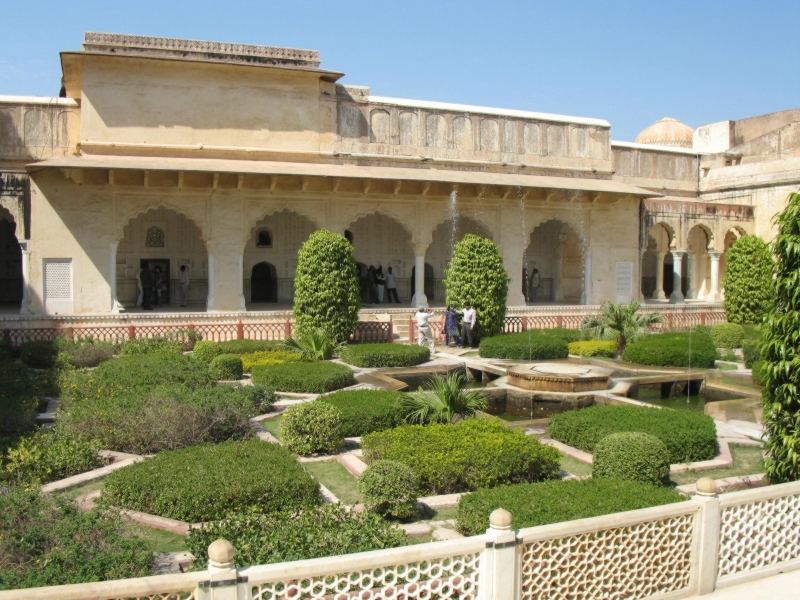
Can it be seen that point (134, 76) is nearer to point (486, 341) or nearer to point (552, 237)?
point (486, 341)

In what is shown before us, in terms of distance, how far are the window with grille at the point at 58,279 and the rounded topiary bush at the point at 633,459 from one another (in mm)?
14159

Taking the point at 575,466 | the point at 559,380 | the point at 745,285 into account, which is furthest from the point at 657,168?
the point at 575,466

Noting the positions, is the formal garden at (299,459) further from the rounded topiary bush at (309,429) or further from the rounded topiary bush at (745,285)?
the rounded topiary bush at (745,285)

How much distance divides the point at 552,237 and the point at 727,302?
6.56 metres

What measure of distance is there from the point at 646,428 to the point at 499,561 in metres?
4.32

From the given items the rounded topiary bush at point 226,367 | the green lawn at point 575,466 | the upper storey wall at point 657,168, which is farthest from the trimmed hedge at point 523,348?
the upper storey wall at point 657,168

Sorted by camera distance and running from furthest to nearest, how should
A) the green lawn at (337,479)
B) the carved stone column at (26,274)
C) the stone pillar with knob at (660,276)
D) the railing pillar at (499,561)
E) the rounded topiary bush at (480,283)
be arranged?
1. the stone pillar with knob at (660,276)
2. the carved stone column at (26,274)
3. the rounded topiary bush at (480,283)
4. the green lawn at (337,479)
5. the railing pillar at (499,561)

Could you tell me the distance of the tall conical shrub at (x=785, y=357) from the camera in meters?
5.91

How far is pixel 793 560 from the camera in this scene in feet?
16.1

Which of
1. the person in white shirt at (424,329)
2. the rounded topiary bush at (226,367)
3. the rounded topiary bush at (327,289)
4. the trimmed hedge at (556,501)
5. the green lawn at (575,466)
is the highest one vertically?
the rounded topiary bush at (327,289)

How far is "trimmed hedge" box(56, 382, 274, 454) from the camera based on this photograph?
747 centimetres

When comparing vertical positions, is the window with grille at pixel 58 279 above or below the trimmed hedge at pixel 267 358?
above

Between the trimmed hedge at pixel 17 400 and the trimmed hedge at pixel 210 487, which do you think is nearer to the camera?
the trimmed hedge at pixel 210 487

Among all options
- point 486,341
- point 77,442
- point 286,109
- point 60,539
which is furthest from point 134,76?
point 60,539
